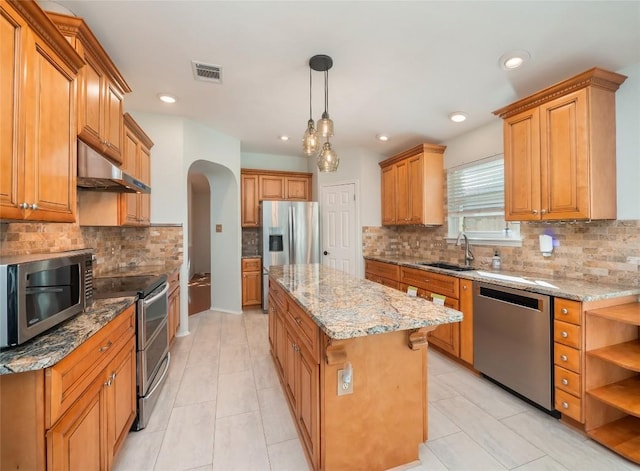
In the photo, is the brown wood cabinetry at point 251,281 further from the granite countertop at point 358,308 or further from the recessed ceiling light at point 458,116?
the recessed ceiling light at point 458,116

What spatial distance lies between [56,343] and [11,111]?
96 cm

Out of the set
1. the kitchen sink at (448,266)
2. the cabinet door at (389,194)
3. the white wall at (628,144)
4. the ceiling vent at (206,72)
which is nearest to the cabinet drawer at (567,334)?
the white wall at (628,144)

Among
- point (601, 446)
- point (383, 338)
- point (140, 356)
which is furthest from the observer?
point (140, 356)

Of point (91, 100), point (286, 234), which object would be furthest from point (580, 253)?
point (91, 100)

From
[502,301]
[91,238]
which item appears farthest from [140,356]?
[502,301]

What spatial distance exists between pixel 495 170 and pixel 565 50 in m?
1.38

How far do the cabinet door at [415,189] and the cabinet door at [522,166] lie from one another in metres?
1.25

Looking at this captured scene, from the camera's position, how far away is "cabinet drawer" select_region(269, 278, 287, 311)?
2223 mm

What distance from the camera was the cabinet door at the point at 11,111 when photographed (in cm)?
113

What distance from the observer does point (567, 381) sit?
193cm

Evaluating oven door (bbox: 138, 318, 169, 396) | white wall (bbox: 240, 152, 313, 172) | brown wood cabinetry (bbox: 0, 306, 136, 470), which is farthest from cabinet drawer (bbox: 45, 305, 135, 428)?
white wall (bbox: 240, 152, 313, 172)

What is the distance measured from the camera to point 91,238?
8.71 ft

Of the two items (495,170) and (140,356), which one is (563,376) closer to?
(495,170)

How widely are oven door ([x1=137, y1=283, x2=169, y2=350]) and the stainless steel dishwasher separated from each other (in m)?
2.70
